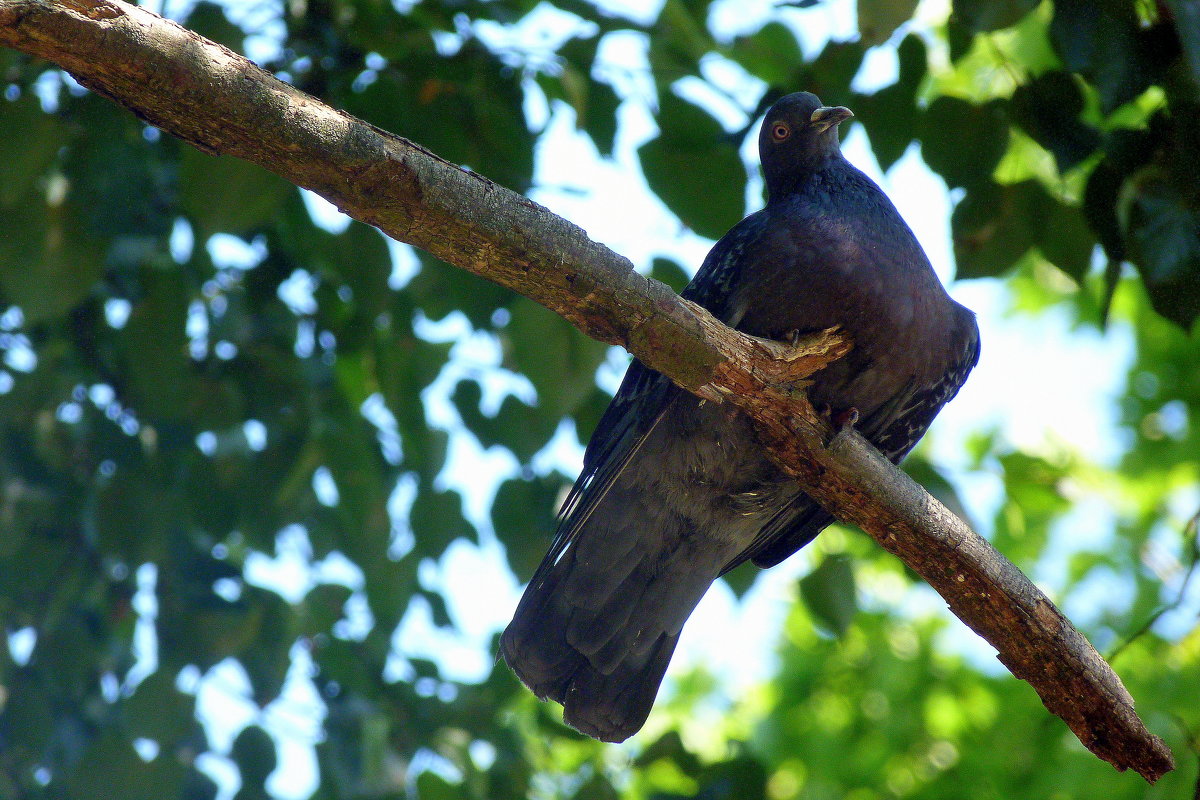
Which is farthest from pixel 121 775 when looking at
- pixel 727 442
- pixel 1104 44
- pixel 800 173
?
pixel 1104 44

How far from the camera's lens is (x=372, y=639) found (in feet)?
12.7

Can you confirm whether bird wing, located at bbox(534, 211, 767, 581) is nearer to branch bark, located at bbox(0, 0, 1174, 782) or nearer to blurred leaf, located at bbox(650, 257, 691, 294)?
blurred leaf, located at bbox(650, 257, 691, 294)

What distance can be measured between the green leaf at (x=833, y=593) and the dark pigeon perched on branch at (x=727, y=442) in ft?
0.35

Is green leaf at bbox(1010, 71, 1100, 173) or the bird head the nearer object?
green leaf at bbox(1010, 71, 1100, 173)

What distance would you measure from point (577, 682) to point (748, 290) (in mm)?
1163

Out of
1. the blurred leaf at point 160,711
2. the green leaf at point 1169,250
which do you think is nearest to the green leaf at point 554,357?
the green leaf at point 1169,250

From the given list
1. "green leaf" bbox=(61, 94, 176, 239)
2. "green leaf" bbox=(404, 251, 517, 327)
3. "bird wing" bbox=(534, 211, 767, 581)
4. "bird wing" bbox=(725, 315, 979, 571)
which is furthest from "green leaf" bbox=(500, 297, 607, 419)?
"green leaf" bbox=(61, 94, 176, 239)

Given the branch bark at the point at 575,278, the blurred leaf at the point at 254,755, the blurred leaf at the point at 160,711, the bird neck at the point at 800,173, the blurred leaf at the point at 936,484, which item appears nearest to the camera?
the branch bark at the point at 575,278

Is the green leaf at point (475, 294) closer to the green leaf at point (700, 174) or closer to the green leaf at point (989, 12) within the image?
the green leaf at point (700, 174)

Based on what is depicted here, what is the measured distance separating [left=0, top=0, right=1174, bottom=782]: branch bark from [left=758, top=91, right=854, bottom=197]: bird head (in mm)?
855

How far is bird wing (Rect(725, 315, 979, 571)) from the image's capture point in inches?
105

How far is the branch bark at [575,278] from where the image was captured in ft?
5.17

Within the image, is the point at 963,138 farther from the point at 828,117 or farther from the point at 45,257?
the point at 45,257

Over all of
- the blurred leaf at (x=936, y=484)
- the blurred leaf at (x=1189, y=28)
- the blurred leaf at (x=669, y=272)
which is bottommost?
the blurred leaf at (x=669, y=272)
